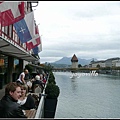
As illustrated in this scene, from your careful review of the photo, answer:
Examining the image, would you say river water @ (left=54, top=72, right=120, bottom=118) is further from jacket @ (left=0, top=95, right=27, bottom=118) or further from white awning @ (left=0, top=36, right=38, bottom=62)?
jacket @ (left=0, top=95, right=27, bottom=118)

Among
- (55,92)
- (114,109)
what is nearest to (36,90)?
(55,92)

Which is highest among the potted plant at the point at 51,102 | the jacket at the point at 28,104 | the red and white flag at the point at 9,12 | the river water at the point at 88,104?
the red and white flag at the point at 9,12

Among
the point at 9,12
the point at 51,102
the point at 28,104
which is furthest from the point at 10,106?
the point at 9,12

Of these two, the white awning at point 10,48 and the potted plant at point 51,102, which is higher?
the white awning at point 10,48

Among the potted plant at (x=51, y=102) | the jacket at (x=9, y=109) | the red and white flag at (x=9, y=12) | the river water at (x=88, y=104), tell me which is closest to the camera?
the jacket at (x=9, y=109)

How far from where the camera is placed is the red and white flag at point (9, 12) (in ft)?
25.9

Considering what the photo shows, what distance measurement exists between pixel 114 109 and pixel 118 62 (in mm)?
152621

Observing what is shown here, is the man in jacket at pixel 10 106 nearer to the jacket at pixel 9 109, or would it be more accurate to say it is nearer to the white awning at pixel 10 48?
the jacket at pixel 9 109

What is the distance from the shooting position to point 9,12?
26.6 ft

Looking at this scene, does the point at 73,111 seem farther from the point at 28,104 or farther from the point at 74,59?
the point at 74,59

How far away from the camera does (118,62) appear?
16288 centimetres

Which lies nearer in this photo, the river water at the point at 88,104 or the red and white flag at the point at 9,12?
the red and white flag at the point at 9,12

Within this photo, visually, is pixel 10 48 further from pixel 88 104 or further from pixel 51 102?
pixel 88 104

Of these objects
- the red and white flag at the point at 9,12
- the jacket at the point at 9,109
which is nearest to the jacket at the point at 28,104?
the jacket at the point at 9,109
